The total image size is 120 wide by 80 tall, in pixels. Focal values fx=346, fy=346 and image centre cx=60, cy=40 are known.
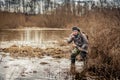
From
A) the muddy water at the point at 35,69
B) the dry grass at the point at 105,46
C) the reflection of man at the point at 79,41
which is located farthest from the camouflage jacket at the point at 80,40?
the muddy water at the point at 35,69

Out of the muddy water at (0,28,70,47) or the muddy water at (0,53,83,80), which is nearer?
the muddy water at (0,53,83,80)

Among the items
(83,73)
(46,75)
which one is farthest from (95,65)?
(46,75)

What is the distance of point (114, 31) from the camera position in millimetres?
10094

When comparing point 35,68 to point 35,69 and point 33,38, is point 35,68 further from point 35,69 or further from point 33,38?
point 33,38

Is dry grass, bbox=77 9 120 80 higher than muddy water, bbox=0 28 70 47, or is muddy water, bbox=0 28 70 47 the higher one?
dry grass, bbox=77 9 120 80

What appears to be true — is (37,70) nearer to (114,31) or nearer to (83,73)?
(83,73)

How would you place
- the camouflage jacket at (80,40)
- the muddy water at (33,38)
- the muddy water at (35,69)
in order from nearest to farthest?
the muddy water at (35,69) → the camouflage jacket at (80,40) → the muddy water at (33,38)

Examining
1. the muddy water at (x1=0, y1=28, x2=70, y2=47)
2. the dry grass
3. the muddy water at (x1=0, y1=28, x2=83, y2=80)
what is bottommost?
the muddy water at (x1=0, y1=28, x2=70, y2=47)

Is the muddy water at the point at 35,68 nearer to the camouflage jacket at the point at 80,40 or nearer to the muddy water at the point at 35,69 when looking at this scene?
the muddy water at the point at 35,69

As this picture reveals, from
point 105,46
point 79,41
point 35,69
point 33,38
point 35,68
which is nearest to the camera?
point 79,41

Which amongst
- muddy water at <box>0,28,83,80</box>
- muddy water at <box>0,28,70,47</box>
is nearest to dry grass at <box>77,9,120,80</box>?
muddy water at <box>0,28,83,80</box>

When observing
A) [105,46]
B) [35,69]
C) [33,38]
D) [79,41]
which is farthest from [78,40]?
[33,38]

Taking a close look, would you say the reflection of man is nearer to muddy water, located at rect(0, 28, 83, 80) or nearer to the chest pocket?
the chest pocket

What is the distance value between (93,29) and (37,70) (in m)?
2.66
